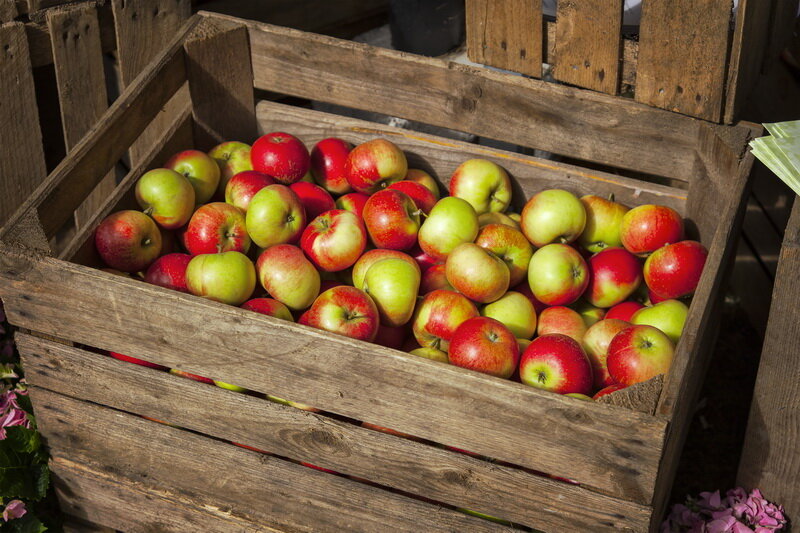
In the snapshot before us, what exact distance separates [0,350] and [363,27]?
7.60 ft

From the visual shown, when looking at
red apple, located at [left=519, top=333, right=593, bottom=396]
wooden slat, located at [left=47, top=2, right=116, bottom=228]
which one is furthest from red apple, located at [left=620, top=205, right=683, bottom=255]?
wooden slat, located at [left=47, top=2, right=116, bottom=228]

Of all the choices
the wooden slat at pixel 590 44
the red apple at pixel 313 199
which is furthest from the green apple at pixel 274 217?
the wooden slat at pixel 590 44

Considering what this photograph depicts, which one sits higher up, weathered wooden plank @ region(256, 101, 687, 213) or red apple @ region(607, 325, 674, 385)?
weathered wooden plank @ region(256, 101, 687, 213)

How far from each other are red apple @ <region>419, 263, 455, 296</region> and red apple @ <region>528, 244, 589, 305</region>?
265 mm

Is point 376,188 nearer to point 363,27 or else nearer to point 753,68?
point 753,68

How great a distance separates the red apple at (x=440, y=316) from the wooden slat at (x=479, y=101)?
2.05 feet

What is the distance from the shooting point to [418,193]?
2539 millimetres

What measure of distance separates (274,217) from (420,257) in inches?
19.0

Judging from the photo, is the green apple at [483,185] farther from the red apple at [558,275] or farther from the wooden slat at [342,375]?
the wooden slat at [342,375]

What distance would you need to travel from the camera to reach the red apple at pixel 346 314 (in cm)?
207

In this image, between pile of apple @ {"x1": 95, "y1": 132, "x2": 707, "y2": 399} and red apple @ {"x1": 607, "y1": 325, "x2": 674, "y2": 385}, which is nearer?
red apple @ {"x1": 607, "y1": 325, "x2": 674, "y2": 385}

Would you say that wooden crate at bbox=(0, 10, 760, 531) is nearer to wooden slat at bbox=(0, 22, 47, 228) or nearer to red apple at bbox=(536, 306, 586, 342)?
red apple at bbox=(536, 306, 586, 342)

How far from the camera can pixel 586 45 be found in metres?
2.37

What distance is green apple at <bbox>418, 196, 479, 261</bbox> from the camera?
7.76ft
